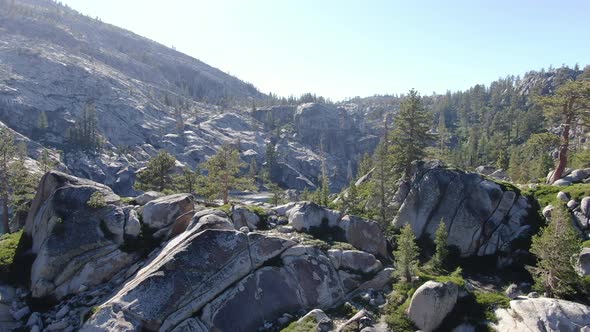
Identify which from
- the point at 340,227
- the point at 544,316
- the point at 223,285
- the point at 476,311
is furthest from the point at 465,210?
the point at 223,285

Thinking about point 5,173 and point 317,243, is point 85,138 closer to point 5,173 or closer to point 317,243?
point 5,173

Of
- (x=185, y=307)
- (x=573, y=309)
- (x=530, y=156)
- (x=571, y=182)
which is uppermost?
(x=530, y=156)

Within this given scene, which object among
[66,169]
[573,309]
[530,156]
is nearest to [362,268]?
[573,309]

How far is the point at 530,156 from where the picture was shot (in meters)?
102

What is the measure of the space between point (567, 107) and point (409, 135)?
17608mm

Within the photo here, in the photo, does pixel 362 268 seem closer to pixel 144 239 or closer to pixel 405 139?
pixel 144 239

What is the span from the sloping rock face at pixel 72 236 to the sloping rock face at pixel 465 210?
2686 centimetres

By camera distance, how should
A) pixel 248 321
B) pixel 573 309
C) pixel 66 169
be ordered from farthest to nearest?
pixel 66 169
pixel 248 321
pixel 573 309

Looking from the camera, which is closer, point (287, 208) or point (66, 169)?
point (287, 208)

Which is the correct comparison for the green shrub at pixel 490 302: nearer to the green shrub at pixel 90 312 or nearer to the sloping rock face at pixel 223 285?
the sloping rock face at pixel 223 285

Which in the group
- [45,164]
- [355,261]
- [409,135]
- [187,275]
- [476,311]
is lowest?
[45,164]

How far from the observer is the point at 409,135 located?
43250 mm

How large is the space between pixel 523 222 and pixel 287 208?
72.0 ft

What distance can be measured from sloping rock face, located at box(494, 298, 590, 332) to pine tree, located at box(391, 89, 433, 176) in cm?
2249
